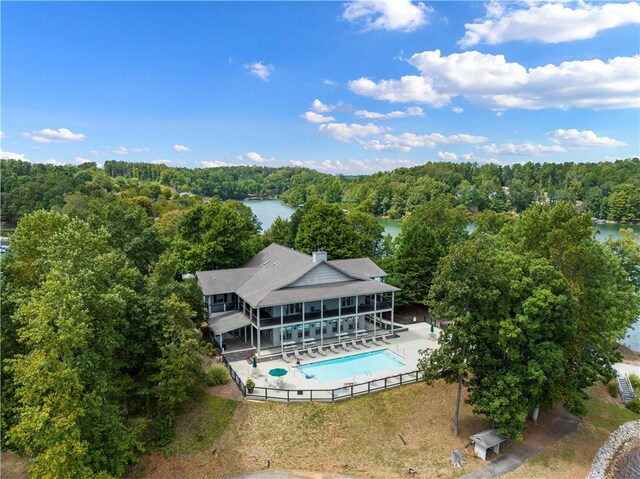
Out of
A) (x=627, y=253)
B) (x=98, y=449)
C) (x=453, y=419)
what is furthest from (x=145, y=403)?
(x=627, y=253)

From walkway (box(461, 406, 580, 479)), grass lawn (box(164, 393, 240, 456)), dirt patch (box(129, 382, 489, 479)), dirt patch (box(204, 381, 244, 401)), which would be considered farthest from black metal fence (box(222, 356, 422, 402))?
walkway (box(461, 406, 580, 479))

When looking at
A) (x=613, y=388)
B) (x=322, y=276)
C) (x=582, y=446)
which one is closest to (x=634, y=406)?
(x=613, y=388)

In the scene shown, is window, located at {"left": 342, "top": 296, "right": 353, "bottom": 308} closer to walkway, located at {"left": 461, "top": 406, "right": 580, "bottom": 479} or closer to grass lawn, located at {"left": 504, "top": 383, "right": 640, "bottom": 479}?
walkway, located at {"left": 461, "top": 406, "right": 580, "bottom": 479}

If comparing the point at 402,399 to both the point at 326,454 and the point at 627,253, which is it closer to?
the point at 326,454

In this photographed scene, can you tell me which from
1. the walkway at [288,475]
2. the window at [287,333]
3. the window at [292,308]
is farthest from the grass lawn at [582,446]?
the window at [292,308]

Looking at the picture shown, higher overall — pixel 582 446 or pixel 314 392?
pixel 314 392

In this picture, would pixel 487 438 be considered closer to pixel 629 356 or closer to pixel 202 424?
pixel 202 424
